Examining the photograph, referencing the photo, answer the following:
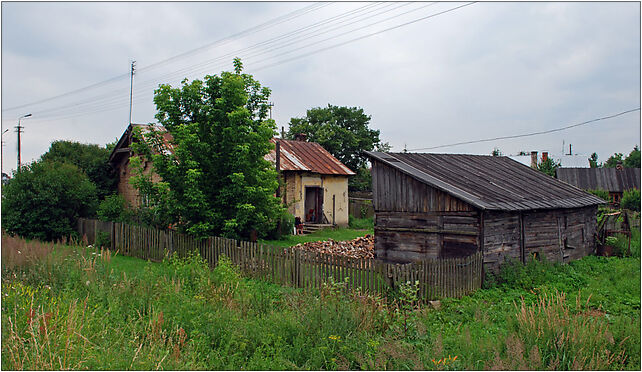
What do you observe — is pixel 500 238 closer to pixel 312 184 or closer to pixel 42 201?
pixel 312 184

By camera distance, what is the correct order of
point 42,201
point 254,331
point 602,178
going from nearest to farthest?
1. point 254,331
2. point 42,201
3. point 602,178

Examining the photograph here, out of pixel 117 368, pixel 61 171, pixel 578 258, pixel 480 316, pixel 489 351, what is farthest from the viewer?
pixel 61 171

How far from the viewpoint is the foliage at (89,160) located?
944 inches

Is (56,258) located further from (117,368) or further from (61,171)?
(61,171)

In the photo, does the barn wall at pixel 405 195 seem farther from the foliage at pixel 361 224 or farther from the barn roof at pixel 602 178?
the barn roof at pixel 602 178

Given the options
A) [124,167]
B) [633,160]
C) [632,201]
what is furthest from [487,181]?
[633,160]

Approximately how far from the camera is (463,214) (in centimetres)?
1255

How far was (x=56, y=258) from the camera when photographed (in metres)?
9.83

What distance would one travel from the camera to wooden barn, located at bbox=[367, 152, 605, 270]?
493 inches

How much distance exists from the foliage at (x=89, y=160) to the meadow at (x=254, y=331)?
15.7 metres

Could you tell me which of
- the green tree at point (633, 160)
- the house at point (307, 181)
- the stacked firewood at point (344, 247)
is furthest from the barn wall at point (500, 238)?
the green tree at point (633, 160)

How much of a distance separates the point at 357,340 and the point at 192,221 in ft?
31.6

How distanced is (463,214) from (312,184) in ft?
47.9

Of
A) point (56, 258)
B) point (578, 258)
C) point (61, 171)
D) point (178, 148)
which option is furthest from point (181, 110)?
point (578, 258)
